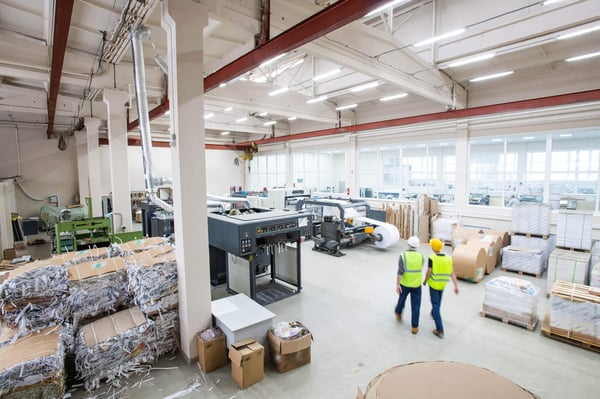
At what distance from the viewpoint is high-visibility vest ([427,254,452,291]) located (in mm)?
3793

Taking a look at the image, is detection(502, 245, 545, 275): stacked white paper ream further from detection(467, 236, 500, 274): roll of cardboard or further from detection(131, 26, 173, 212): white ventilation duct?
detection(131, 26, 173, 212): white ventilation duct

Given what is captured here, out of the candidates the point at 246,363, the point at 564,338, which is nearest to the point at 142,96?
the point at 246,363

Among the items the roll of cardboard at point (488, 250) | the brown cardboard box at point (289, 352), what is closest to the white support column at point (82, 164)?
the brown cardboard box at point (289, 352)

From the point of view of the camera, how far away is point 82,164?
1195 cm

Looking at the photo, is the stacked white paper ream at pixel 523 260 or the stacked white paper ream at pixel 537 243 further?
the stacked white paper ream at pixel 537 243

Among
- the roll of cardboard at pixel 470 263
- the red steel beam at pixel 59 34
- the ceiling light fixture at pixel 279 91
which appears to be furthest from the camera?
Result: the ceiling light fixture at pixel 279 91

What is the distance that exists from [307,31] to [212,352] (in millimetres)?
3590

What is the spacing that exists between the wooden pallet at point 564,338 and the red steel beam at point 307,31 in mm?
4511

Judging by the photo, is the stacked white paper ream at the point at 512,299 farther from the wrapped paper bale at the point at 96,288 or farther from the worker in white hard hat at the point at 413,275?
the wrapped paper bale at the point at 96,288

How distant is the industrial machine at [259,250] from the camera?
14.4ft

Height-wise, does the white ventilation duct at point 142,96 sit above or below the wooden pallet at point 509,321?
above

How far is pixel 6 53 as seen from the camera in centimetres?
443

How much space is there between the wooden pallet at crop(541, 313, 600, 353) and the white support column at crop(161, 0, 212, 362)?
4475mm

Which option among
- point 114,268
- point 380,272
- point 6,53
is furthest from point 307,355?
point 6,53
